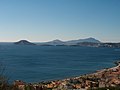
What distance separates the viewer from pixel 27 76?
46812mm

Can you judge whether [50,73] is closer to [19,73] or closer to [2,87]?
[19,73]

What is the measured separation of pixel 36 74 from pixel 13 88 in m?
43.7

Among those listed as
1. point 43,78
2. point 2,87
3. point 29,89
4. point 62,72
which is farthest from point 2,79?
point 62,72

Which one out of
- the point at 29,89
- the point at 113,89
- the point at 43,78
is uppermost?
the point at 29,89

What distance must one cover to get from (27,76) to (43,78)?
2979mm

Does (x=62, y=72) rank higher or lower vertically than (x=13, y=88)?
lower

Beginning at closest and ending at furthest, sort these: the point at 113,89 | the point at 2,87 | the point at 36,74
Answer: the point at 2,87 < the point at 113,89 < the point at 36,74

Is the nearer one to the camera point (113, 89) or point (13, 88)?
point (13, 88)

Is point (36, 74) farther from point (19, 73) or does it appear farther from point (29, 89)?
point (29, 89)

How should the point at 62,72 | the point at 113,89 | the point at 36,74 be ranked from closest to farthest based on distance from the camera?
the point at 113,89 → the point at 36,74 → the point at 62,72

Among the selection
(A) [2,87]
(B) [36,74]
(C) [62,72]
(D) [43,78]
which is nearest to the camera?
(A) [2,87]

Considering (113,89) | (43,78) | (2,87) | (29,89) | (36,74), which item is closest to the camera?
(2,87)

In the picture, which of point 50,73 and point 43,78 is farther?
point 50,73

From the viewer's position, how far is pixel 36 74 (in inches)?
1934
